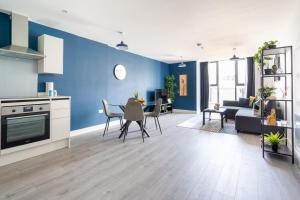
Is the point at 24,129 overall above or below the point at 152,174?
above

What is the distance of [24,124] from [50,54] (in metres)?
1.45

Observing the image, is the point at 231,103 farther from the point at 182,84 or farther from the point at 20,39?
the point at 20,39

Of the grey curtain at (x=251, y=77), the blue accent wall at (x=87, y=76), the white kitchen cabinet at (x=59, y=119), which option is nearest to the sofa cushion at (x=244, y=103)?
the grey curtain at (x=251, y=77)

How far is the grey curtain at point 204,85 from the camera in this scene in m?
7.90

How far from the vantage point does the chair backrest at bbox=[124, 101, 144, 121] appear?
141 inches

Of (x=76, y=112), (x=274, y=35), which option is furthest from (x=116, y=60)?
(x=274, y=35)

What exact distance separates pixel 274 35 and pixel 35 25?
558 cm

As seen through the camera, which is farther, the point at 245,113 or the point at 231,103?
the point at 231,103

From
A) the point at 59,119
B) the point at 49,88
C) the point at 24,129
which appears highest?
the point at 49,88

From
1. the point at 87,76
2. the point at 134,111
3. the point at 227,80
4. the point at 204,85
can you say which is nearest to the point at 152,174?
the point at 134,111

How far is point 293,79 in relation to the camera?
2703 mm

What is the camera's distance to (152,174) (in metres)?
2.15

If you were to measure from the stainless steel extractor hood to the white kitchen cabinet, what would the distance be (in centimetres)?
96

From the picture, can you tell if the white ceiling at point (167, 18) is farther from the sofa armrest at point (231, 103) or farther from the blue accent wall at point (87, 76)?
the sofa armrest at point (231, 103)
